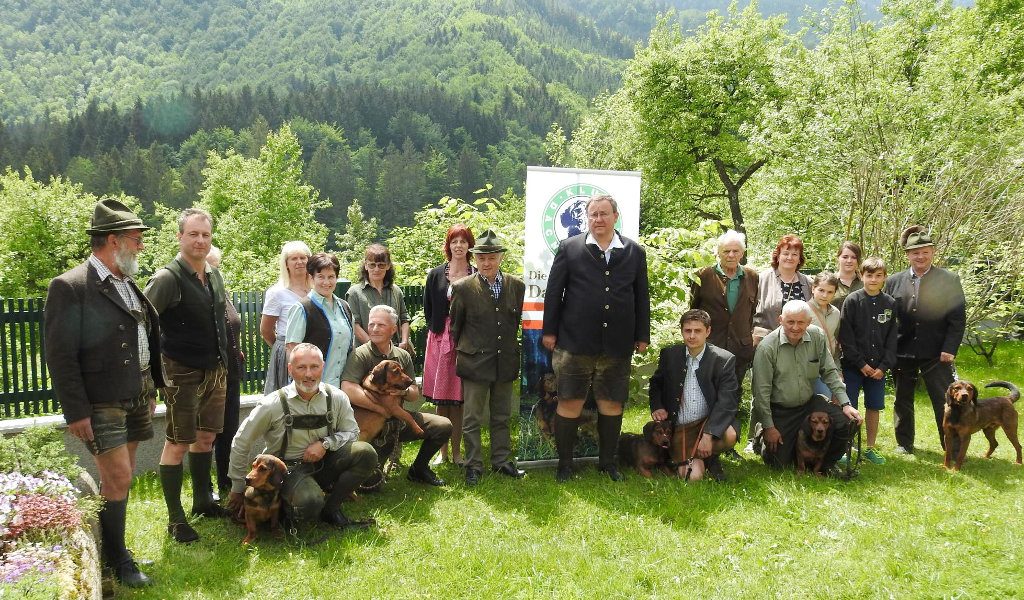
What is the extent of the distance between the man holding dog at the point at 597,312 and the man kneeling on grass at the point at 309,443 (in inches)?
63.6

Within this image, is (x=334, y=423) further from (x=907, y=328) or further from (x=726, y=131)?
(x=726, y=131)

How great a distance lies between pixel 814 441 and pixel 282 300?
4245mm

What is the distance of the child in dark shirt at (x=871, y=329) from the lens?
5723mm

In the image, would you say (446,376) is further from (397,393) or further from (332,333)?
(332,333)

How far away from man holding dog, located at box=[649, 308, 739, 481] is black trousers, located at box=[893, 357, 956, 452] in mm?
1966

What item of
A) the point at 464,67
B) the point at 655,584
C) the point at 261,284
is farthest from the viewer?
the point at 464,67

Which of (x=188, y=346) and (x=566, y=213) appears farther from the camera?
(x=566, y=213)

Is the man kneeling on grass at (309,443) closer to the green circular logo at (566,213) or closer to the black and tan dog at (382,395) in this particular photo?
the black and tan dog at (382,395)

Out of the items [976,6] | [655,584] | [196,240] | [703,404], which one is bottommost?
[655,584]

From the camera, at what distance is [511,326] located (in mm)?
5238

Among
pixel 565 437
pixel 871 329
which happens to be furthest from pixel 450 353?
pixel 871 329

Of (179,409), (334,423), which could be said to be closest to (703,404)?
(334,423)

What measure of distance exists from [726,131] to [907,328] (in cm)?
2068

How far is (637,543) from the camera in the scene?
4.03 meters
